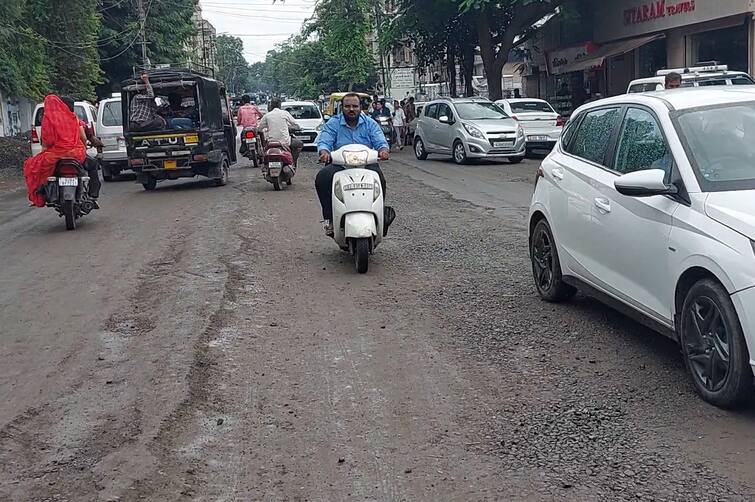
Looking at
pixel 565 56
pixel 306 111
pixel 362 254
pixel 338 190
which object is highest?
pixel 565 56

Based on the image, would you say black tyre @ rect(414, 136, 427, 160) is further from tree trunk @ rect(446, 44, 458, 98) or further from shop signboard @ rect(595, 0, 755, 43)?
tree trunk @ rect(446, 44, 458, 98)

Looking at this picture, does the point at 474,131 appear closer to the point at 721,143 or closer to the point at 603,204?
the point at 603,204

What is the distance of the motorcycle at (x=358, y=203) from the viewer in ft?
29.5

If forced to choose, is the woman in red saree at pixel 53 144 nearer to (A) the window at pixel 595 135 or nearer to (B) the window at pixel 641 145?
(A) the window at pixel 595 135

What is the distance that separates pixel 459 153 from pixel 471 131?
2.53 ft

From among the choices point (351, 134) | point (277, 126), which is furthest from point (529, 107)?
point (351, 134)

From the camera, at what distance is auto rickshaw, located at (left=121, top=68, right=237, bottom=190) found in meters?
17.5

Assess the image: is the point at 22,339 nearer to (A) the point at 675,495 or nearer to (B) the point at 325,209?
(B) the point at 325,209

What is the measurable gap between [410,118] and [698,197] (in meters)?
30.1

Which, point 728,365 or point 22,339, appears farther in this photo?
point 22,339

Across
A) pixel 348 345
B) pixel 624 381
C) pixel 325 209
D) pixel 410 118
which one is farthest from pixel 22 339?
pixel 410 118

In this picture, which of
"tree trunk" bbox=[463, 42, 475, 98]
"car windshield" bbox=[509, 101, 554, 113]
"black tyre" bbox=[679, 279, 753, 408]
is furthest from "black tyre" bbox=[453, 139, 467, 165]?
"black tyre" bbox=[679, 279, 753, 408]

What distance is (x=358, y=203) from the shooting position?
908 centimetres

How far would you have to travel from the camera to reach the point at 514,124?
2372 cm
